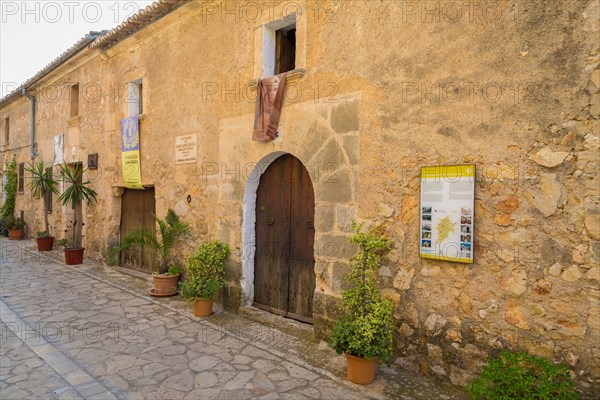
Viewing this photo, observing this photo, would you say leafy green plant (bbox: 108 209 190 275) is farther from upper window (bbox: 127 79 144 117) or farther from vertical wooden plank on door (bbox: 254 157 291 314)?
upper window (bbox: 127 79 144 117)

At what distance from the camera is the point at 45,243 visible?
10.9 meters

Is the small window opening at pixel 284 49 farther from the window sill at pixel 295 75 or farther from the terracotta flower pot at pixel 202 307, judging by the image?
the terracotta flower pot at pixel 202 307

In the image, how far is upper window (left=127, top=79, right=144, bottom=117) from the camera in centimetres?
801

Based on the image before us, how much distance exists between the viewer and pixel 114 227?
866cm

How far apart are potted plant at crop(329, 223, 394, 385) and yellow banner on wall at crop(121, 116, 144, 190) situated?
549 cm

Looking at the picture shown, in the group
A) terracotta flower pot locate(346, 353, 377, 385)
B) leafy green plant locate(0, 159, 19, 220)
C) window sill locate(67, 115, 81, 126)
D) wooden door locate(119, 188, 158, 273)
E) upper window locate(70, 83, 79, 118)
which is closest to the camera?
terracotta flower pot locate(346, 353, 377, 385)

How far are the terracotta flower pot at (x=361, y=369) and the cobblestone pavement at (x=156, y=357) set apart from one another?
0.08 meters

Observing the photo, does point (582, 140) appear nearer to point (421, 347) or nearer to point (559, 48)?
point (559, 48)

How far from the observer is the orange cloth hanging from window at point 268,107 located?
486 centimetres

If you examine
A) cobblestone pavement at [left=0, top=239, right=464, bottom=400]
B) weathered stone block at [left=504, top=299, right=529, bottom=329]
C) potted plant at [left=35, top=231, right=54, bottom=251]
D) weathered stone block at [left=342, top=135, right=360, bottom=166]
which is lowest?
cobblestone pavement at [left=0, top=239, right=464, bottom=400]

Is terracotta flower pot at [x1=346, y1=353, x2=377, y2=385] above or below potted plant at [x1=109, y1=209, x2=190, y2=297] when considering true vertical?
below

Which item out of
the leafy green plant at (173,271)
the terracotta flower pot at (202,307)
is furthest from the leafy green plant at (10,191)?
the terracotta flower pot at (202,307)

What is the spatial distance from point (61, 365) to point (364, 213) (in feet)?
11.1

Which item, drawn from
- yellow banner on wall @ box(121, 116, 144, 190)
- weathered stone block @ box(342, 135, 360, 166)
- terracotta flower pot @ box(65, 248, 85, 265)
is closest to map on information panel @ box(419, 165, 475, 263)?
weathered stone block @ box(342, 135, 360, 166)
